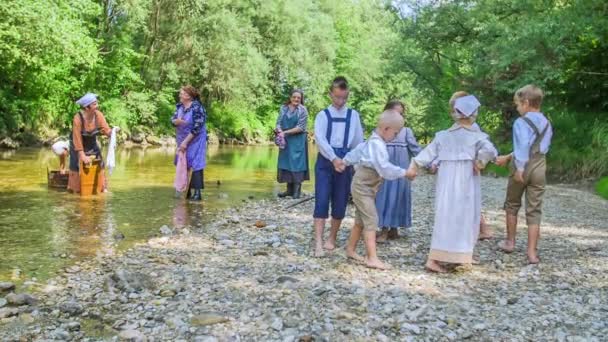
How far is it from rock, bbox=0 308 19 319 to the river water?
3.27 feet

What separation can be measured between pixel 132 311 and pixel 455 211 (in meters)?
3.06

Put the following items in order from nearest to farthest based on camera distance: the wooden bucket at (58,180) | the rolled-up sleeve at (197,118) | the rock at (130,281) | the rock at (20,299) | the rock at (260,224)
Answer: the rock at (20,299)
the rock at (130,281)
the rock at (260,224)
the rolled-up sleeve at (197,118)
the wooden bucket at (58,180)

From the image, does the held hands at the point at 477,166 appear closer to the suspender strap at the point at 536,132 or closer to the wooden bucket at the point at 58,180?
the suspender strap at the point at 536,132

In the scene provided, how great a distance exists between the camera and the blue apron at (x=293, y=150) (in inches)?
429

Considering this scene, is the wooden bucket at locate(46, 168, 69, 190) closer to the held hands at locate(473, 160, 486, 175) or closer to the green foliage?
the held hands at locate(473, 160, 486, 175)

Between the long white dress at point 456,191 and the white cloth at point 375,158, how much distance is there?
285 mm

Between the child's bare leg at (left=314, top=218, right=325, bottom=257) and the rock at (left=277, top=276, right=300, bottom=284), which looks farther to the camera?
the child's bare leg at (left=314, top=218, right=325, bottom=257)

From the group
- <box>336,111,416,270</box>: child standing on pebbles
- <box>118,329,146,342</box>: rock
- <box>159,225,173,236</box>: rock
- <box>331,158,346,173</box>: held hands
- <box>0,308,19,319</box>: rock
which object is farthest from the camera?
<box>159,225,173,236</box>: rock

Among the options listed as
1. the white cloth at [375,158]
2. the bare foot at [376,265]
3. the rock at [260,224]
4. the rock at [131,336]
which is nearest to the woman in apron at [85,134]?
the rock at [260,224]

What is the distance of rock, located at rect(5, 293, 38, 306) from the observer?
4523 millimetres

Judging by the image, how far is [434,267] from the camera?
5672 mm

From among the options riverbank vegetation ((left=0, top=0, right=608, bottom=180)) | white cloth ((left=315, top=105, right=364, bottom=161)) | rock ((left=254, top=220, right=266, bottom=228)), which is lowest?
rock ((left=254, top=220, right=266, bottom=228))

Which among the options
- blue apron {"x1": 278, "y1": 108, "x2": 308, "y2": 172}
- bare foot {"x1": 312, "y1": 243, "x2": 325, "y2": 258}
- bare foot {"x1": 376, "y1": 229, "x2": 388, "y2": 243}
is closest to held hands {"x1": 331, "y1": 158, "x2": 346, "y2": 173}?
bare foot {"x1": 312, "y1": 243, "x2": 325, "y2": 258}

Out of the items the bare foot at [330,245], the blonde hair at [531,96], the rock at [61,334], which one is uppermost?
the blonde hair at [531,96]
